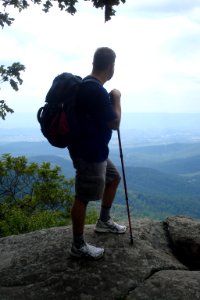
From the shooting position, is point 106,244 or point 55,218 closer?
point 106,244

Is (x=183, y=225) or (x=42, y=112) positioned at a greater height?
(x=42, y=112)

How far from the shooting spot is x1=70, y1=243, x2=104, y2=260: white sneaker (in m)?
7.39

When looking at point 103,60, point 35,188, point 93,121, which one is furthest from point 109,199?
point 35,188

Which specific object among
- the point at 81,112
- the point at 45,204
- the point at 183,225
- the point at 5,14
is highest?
the point at 5,14

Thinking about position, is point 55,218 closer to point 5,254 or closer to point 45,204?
point 45,204

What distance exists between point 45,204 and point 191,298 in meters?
13.9

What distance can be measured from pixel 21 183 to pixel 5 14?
11916mm

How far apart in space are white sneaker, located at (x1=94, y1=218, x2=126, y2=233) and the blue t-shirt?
2.08 m

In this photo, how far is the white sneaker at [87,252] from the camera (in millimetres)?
7391

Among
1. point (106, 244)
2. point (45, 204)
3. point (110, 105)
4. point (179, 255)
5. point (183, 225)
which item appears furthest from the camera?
point (45, 204)

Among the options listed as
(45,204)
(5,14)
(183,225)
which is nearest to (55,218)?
(45,204)

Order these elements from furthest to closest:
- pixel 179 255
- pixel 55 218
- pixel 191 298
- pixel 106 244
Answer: pixel 55 218, pixel 179 255, pixel 106 244, pixel 191 298

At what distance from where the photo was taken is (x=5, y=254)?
846 centimetres

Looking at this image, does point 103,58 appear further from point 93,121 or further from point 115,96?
point 93,121
